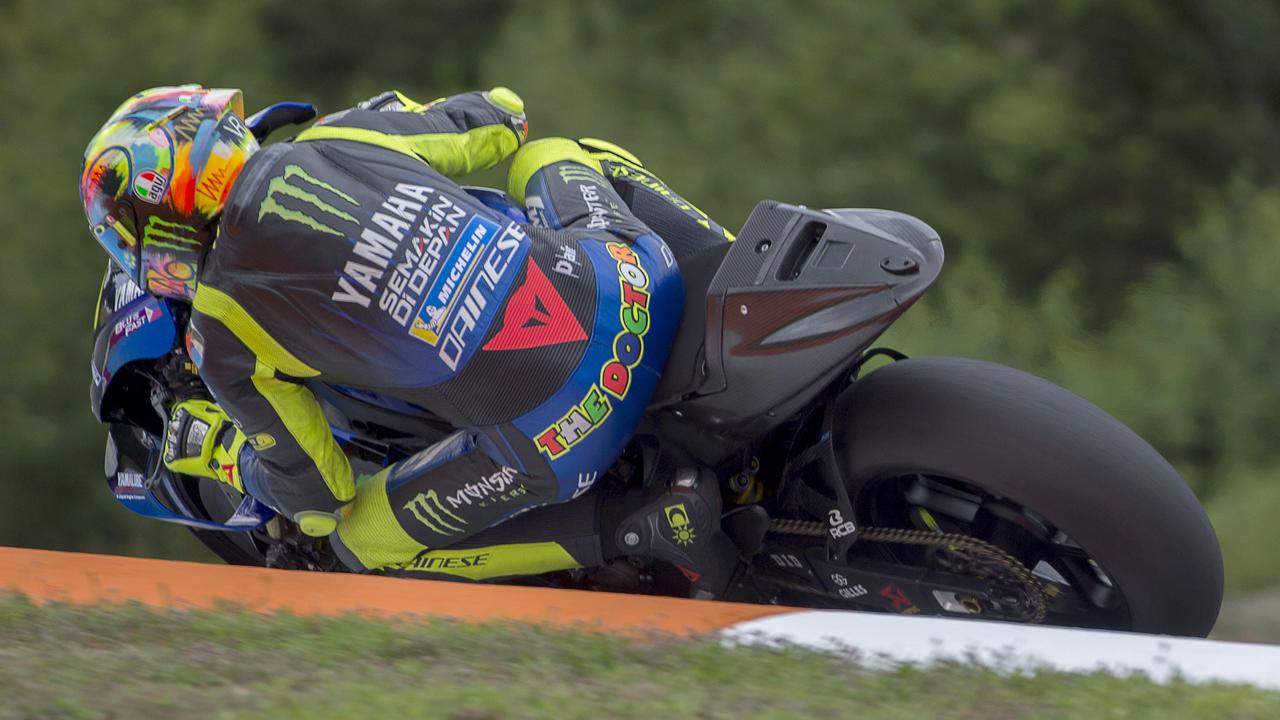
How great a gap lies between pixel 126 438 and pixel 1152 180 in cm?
656

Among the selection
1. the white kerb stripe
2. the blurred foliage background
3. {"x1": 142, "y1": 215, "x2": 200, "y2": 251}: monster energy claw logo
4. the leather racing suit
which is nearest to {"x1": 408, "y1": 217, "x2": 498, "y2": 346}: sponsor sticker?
the leather racing suit

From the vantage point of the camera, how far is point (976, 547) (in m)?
3.26

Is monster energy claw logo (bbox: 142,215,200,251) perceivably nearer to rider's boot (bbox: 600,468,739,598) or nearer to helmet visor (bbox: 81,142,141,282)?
helmet visor (bbox: 81,142,141,282)

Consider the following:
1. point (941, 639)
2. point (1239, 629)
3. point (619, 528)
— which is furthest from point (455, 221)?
point (1239, 629)

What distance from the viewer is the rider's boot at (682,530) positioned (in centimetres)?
334

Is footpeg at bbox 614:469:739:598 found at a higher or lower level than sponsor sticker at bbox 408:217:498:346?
lower

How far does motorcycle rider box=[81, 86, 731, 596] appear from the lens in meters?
3.17

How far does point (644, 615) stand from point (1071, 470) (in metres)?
0.97

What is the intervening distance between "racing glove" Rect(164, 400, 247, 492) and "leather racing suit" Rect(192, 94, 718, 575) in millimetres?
246

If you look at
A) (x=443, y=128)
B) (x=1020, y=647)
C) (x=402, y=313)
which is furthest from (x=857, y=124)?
(x=1020, y=647)

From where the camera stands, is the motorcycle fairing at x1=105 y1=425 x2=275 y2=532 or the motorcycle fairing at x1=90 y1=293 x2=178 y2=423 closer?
the motorcycle fairing at x1=90 y1=293 x2=178 y2=423

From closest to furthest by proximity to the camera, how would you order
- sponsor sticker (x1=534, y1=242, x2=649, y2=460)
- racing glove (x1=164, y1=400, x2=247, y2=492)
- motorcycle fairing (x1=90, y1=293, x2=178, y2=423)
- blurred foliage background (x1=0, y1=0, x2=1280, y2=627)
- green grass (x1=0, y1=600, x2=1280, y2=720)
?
green grass (x1=0, y1=600, x2=1280, y2=720) → sponsor sticker (x1=534, y1=242, x2=649, y2=460) → racing glove (x1=164, y1=400, x2=247, y2=492) → motorcycle fairing (x1=90, y1=293, x2=178, y2=423) → blurred foliage background (x1=0, y1=0, x2=1280, y2=627)

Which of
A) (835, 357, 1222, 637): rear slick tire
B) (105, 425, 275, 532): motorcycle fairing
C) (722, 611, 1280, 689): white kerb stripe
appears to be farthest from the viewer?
(105, 425, 275, 532): motorcycle fairing

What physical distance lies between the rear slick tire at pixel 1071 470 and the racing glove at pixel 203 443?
161 cm
